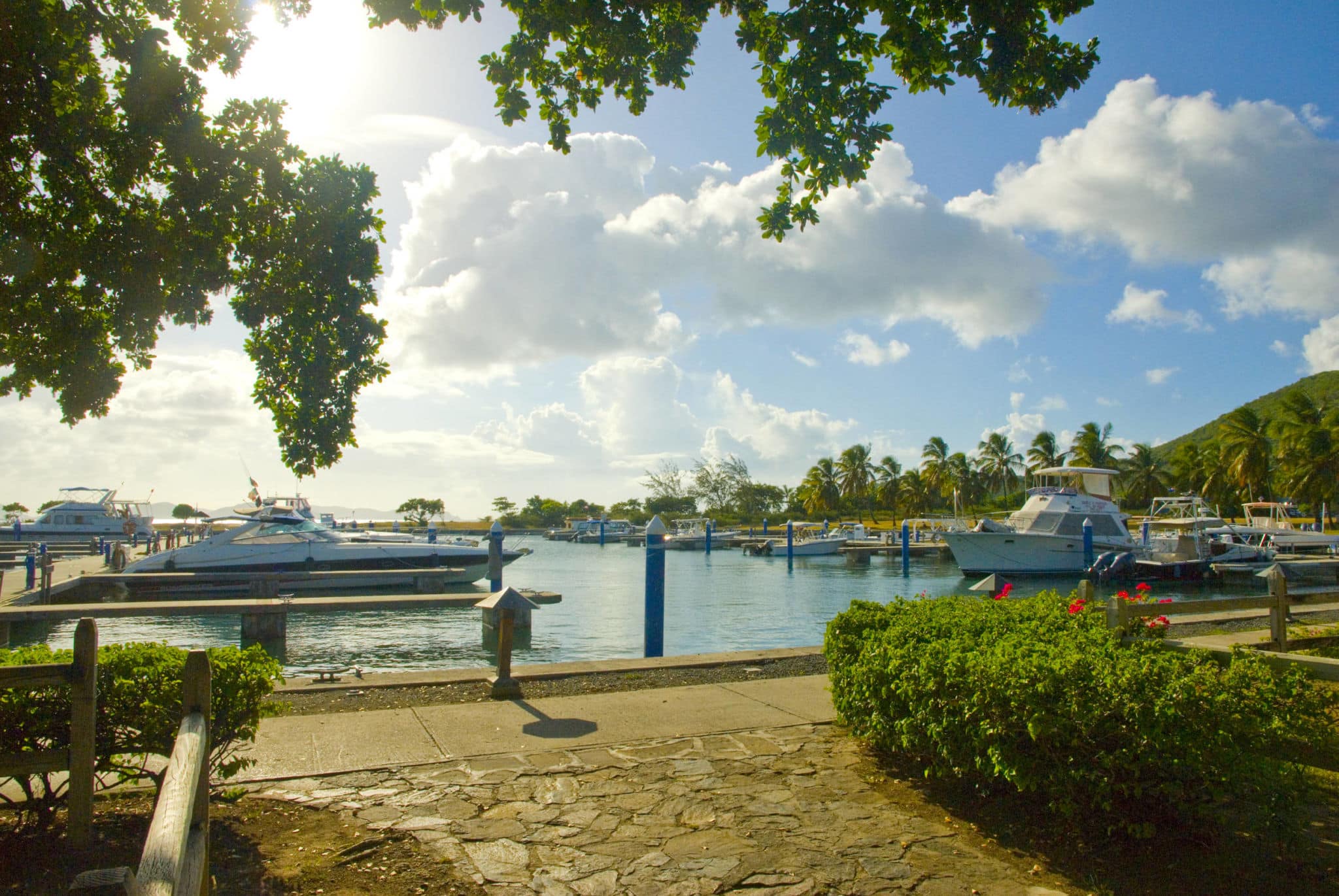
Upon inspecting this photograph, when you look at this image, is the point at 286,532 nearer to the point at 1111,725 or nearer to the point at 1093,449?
the point at 1111,725

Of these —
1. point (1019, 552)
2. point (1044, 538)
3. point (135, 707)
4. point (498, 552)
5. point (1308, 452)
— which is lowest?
point (1019, 552)

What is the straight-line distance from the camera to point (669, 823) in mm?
4836

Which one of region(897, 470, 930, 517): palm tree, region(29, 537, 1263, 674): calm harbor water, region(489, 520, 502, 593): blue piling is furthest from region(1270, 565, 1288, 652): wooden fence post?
region(897, 470, 930, 517): palm tree

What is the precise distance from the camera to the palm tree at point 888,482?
97938 millimetres

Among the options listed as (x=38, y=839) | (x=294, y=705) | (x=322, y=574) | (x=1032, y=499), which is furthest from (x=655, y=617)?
(x=1032, y=499)

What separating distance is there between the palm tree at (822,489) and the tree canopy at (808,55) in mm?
94950

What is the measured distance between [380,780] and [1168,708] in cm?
465

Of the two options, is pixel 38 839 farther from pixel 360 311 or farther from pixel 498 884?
pixel 360 311

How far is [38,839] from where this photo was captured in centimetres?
421

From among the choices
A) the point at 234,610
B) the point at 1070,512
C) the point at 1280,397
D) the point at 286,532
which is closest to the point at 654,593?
the point at 234,610

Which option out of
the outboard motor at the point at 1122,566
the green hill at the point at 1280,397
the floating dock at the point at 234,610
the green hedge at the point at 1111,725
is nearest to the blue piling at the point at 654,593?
the floating dock at the point at 234,610

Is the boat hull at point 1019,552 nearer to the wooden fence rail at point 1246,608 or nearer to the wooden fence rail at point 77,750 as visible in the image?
the wooden fence rail at point 1246,608

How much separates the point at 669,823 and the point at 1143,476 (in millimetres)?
97324

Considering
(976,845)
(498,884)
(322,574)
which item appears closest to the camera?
(498,884)
